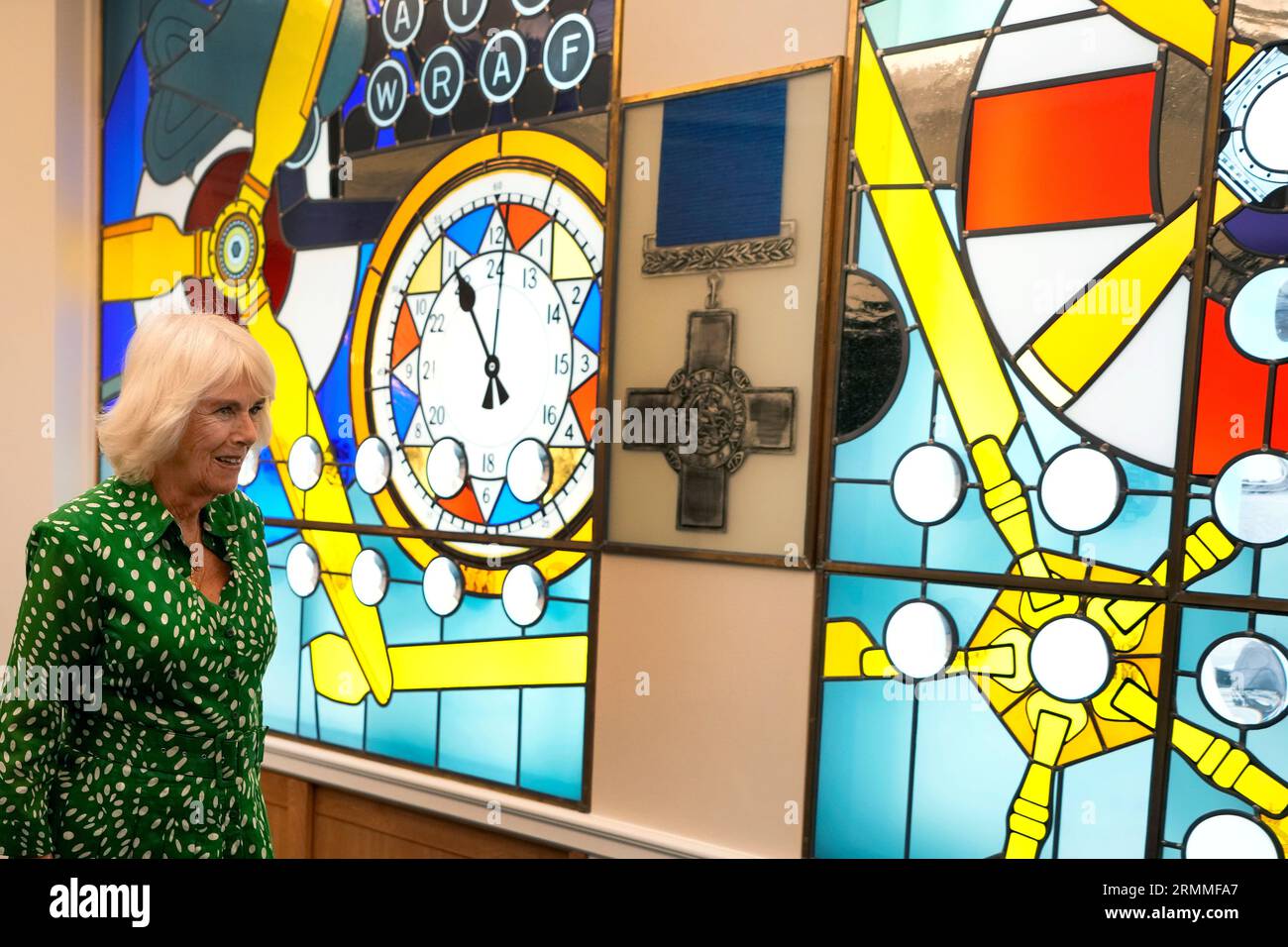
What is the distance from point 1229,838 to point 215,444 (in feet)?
6.30

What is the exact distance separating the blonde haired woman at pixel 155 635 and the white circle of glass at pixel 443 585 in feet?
4.47

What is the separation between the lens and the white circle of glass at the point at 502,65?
2.99m

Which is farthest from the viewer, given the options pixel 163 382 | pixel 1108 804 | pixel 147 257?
pixel 147 257

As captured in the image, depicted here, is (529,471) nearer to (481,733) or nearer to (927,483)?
(481,733)

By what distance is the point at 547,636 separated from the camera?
2.92 metres

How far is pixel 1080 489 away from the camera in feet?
7.09

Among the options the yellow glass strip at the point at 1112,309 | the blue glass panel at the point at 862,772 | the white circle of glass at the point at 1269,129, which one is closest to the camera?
the white circle of glass at the point at 1269,129

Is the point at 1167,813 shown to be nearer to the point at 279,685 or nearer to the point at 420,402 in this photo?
the point at 420,402

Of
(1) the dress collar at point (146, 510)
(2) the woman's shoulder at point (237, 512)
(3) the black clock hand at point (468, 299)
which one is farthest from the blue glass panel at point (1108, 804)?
(3) the black clock hand at point (468, 299)

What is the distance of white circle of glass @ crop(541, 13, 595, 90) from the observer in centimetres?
285

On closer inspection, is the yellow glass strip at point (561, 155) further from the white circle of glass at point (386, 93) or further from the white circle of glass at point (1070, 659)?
the white circle of glass at point (1070, 659)

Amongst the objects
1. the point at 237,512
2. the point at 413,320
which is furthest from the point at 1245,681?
A: the point at 413,320

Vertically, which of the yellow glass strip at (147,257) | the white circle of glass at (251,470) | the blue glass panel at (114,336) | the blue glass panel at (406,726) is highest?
the yellow glass strip at (147,257)
